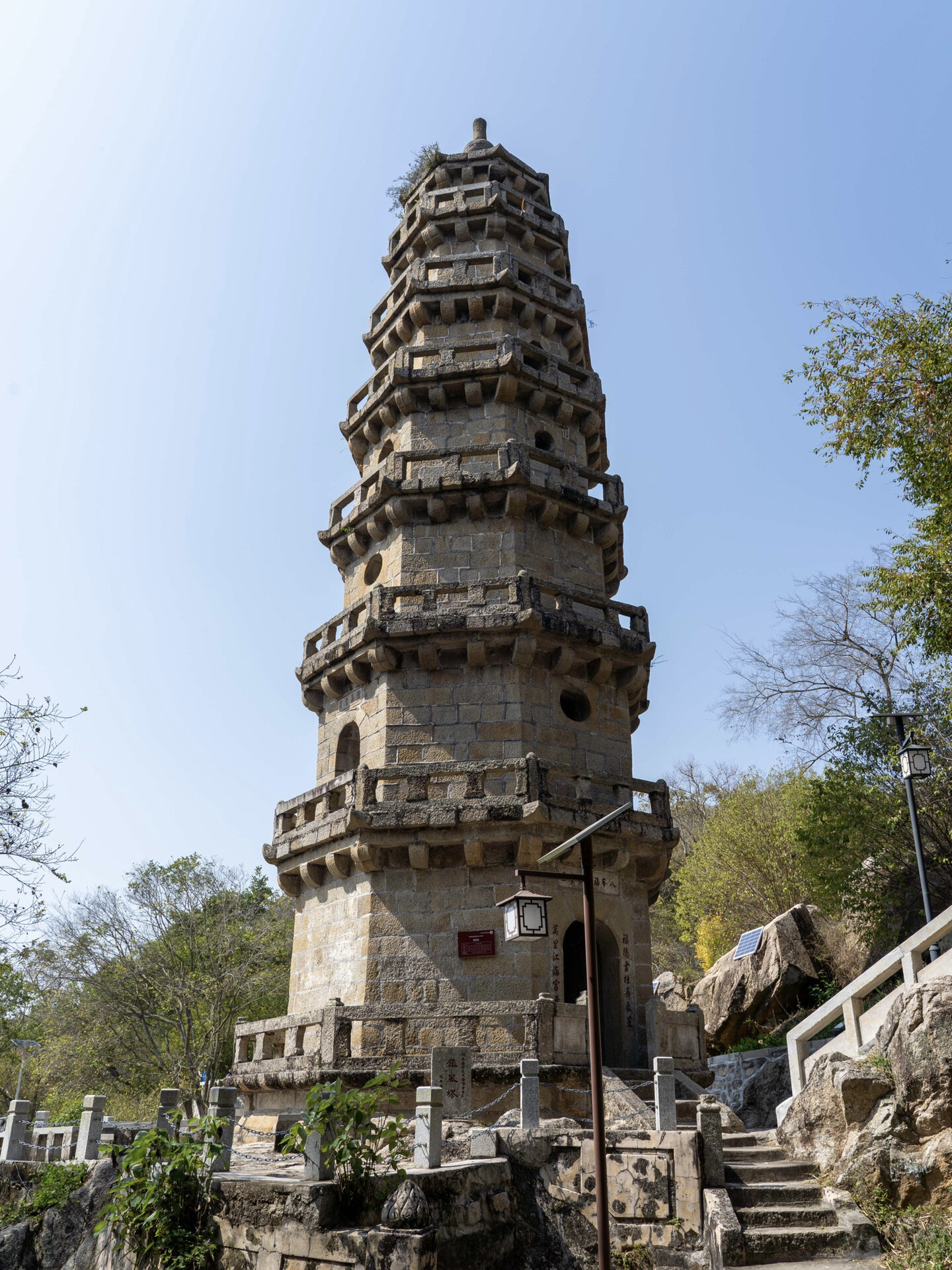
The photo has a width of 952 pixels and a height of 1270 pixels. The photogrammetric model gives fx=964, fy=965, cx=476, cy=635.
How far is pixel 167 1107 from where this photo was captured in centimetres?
1120

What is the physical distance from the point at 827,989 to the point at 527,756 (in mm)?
11872

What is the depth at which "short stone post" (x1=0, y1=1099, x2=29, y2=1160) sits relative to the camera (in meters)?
14.2

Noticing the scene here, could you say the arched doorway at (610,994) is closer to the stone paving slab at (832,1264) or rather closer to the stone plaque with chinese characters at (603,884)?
the stone plaque with chinese characters at (603,884)

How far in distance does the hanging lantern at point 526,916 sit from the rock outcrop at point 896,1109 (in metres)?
4.03

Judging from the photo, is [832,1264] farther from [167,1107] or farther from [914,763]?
[914,763]

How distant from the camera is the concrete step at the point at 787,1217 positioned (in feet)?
32.9

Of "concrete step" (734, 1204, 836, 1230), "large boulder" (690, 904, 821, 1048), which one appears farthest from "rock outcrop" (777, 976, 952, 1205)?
"large boulder" (690, 904, 821, 1048)

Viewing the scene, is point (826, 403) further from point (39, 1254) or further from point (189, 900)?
point (189, 900)

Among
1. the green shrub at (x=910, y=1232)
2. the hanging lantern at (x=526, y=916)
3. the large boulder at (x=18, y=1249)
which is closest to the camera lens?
the green shrub at (x=910, y=1232)

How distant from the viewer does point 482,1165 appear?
1020 centimetres

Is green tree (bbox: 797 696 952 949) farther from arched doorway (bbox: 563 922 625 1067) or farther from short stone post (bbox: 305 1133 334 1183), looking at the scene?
short stone post (bbox: 305 1133 334 1183)

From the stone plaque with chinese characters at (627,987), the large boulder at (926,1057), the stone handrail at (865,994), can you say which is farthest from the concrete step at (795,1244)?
the stone plaque with chinese characters at (627,987)

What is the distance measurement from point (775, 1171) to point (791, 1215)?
2.79 ft

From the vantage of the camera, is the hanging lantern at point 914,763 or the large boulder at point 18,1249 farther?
the hanging lantern at point 914,763
